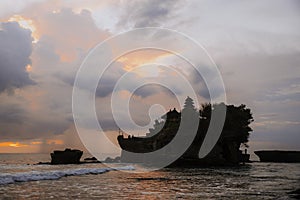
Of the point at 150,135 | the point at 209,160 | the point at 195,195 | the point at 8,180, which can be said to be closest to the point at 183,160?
the point at 209,160

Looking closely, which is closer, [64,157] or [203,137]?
[203,137]

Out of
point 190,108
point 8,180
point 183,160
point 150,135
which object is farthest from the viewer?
point 150,135

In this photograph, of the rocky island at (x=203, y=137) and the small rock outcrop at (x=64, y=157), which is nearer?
the rocky island at (x=203, y=137)

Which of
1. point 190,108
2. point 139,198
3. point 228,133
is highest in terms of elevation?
point 190,108

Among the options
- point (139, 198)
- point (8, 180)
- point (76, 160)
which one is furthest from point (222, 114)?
point (139, 198)

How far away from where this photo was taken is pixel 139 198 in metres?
21.3

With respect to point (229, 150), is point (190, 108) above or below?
above

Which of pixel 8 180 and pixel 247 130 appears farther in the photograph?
pixel 247 130

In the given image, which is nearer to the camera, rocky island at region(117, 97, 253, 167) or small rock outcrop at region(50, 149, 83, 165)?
rocky island at region(117, 97, 253, 167)

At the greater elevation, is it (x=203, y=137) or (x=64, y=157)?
(x=203, y=137)

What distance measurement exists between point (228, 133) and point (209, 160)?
8417 mm

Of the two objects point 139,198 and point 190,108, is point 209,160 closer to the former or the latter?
point 190,108

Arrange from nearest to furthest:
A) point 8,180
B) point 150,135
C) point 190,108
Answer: point 8,180 → point 190,108 → point 150,135

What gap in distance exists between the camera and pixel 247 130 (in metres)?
85.2
